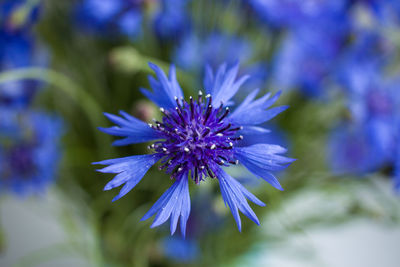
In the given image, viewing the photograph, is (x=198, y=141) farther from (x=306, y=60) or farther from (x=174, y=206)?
(x=306, y=60)

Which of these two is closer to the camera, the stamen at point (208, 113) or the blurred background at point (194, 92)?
the stamen at point (208, 113)

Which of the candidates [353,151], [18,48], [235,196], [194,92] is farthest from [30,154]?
[353,151]

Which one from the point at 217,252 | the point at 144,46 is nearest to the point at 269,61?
the point at 144,46

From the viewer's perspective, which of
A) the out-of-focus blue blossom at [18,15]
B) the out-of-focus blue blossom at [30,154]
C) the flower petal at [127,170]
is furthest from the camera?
the out-of-focus blue blossom at [30,154]

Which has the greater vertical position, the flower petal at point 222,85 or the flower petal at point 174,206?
the flower petal at point 222,85

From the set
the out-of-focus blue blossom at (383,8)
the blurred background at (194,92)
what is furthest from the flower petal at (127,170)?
the out-of-focus blue blossom at (383,8)

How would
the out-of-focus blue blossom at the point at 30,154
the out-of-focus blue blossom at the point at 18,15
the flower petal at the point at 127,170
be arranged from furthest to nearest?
the out-of-focus blue blossom at the point at 30,154 < the out-of-focus blue blossom at the point at 18,15 < the flower petal at the point at 127,170

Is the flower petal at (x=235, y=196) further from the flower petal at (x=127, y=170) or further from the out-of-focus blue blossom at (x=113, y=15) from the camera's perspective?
the out-of-focus blue blossom at (x=113, y=15)

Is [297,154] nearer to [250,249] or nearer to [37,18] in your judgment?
[250,249]
